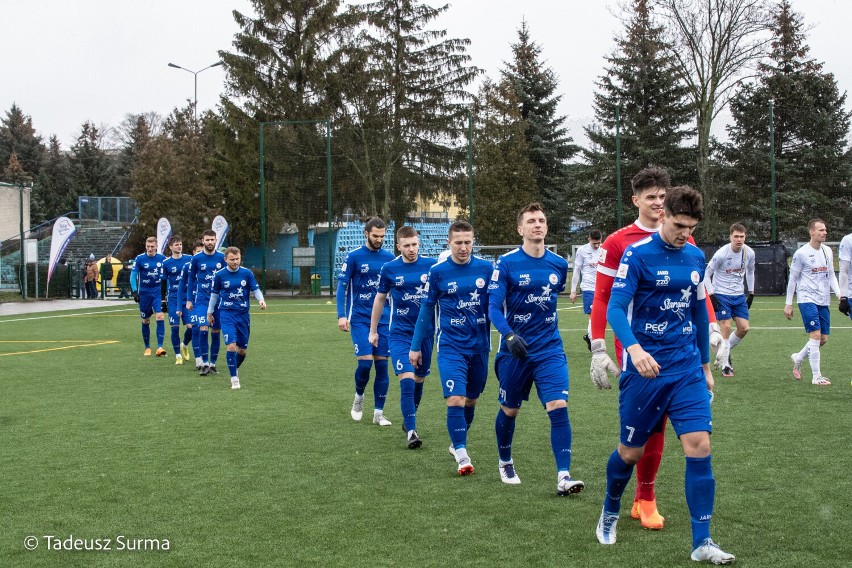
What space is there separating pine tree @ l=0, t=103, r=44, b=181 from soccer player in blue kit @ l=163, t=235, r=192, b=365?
6742 centimetres

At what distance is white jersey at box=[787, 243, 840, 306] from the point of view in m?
12.6

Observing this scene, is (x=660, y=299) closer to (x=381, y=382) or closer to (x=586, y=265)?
(x=381, y=382)

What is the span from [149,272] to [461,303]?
11.4 m

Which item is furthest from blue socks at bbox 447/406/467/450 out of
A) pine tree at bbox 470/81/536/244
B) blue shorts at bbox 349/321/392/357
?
pine tree at bbox 470/81/536/244

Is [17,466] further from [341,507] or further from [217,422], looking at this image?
[341,507]

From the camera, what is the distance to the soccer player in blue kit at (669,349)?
527 cm

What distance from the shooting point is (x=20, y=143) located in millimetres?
81500

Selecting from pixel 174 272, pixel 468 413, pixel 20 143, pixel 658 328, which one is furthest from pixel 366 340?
pixel 20 143

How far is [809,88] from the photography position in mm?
42719

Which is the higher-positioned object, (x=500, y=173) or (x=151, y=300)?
(x=500, y=173)

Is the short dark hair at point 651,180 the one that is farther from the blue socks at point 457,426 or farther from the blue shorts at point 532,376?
the blue socks at point 457,426

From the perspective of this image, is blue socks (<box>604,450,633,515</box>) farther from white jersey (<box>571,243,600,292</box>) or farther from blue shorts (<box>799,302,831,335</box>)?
white jersey (<box>571,243,600,292</box>)

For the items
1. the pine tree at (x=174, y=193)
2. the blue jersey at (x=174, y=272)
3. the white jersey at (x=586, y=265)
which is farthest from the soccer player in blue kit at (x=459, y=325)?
the pine tree at (x=174, y=193)

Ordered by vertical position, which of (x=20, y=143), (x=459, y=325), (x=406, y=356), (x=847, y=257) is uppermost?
(x=20, y=143)
